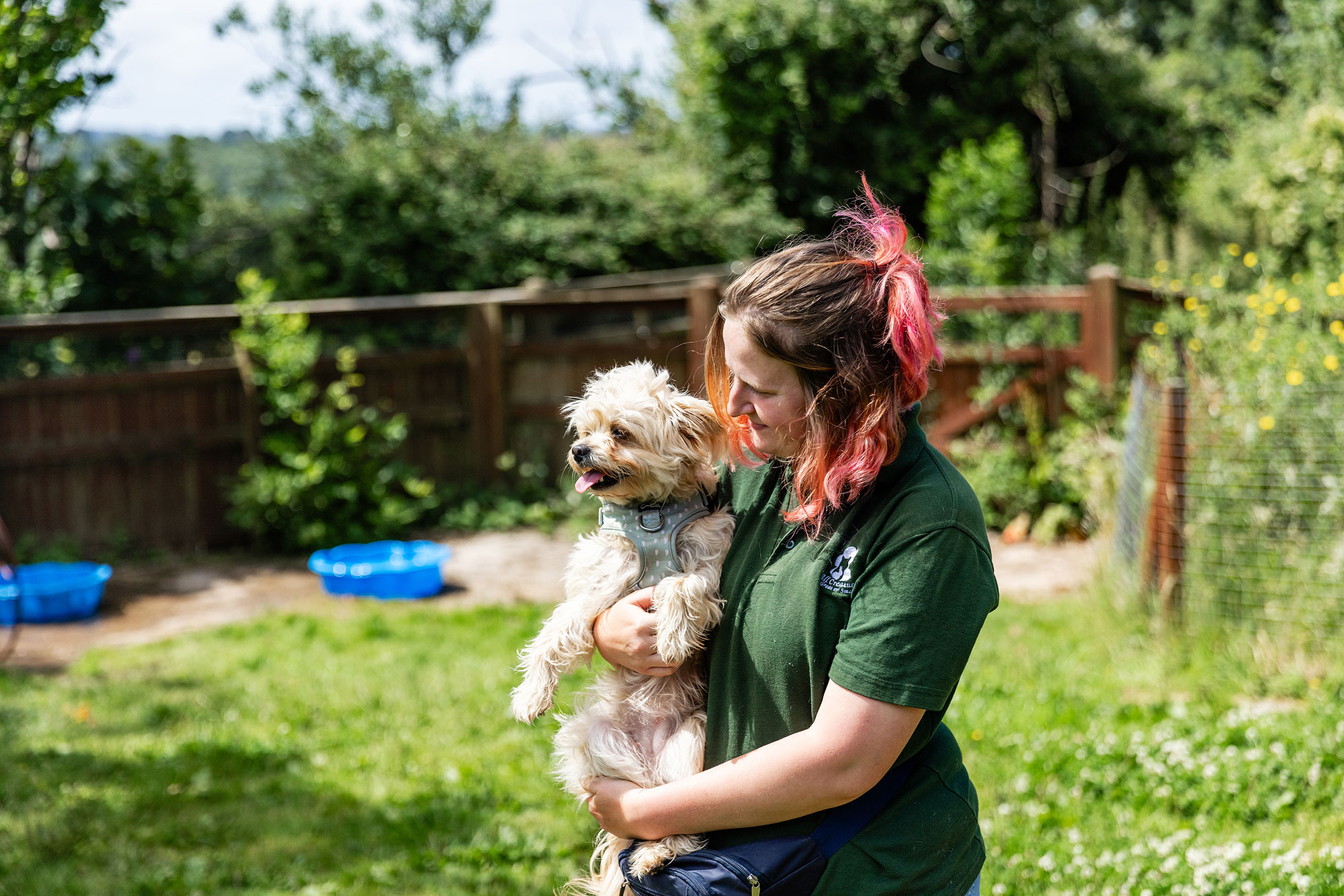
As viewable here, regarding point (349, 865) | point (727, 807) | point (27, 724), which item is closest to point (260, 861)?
point (349, 865)

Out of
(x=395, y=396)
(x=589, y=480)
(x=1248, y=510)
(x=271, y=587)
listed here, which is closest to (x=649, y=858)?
(x=589, y=480)

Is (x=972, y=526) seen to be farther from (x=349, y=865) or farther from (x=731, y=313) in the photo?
(x=349, y=865)

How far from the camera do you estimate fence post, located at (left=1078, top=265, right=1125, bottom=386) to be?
8.00m

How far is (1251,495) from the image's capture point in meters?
5.12

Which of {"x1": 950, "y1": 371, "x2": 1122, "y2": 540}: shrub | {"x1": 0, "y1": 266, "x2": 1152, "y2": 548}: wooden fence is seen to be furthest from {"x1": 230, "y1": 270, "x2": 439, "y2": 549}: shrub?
{"x1": 950, "y1": 371, "x2": 1122, "y2": 540}: shrub

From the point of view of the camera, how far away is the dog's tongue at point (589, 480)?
7.31 feet

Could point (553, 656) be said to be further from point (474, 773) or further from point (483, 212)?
point (483, 212)

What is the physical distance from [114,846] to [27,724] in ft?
4.94

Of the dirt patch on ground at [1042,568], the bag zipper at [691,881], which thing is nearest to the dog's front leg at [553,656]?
the bag zipper at [691,881]

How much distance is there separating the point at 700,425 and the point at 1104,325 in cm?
670

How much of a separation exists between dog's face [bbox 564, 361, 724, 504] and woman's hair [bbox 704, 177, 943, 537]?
47 cm

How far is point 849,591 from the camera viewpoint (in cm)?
168

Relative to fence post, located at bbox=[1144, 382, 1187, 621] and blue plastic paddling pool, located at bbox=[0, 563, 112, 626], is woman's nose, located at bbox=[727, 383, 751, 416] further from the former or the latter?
blue plastic paddling pool, located at bbox=[0, 563, 112, 626]

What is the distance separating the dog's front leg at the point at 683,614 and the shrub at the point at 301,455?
21.8 ft
